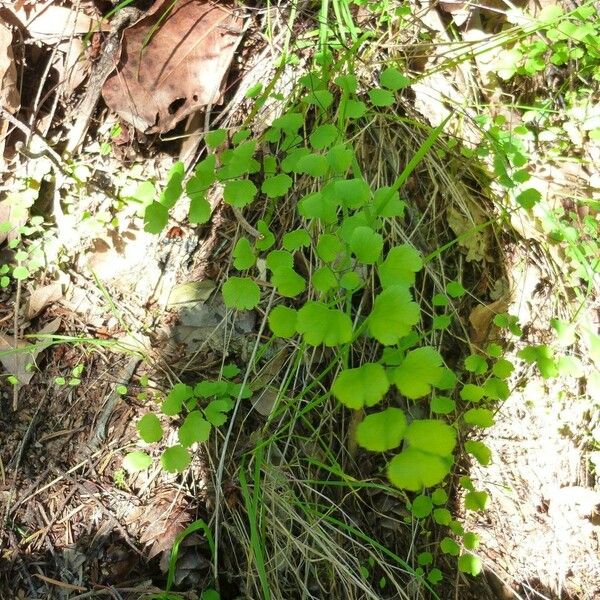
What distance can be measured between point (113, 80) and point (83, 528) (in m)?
1.42

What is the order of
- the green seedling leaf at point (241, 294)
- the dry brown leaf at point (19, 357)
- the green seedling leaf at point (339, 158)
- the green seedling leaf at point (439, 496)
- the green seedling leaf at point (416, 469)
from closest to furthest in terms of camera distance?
1. the green seedling leaf at point (416, 469)
2. the green seedling leaf at point (339, 158)
3. the green seedling leaf at point (241, 294)
4. the green seedling leaf at point (439, 496)
5. the dry brown leaf at point (19, 357)

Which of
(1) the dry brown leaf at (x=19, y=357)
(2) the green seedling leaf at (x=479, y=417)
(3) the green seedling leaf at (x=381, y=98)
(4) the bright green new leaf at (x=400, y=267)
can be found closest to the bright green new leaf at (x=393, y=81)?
(3) the green seedling leaf at (x=381, y=98)

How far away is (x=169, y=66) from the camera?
6.19ft

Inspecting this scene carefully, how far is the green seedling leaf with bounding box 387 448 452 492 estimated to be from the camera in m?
1.05

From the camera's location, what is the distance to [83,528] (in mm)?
1588

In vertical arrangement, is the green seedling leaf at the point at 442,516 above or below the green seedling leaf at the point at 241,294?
below

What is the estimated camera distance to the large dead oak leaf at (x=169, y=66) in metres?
1.86

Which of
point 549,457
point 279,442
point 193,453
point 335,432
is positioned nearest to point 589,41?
point 549,457

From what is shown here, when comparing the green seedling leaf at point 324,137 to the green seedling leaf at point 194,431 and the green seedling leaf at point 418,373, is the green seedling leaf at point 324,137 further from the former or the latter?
the green seedling leaf at point 194,431

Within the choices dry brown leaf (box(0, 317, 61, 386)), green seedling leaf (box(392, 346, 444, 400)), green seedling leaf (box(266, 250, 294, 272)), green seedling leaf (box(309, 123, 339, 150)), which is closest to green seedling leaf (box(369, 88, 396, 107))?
green seedling leaf (box(309, 123, 339, 150))

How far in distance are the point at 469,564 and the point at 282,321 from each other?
0.90m

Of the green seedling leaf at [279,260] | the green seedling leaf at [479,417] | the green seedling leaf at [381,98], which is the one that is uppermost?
the green seedling leaf at [381,98]

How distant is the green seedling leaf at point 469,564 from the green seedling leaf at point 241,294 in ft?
3.06

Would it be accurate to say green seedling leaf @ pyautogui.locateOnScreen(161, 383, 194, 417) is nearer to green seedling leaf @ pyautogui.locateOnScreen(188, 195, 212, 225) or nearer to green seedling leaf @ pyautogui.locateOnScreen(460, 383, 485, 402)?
green seedling leaf @ pyautogui.locateOnScreen(188, 195, 212, 225)
